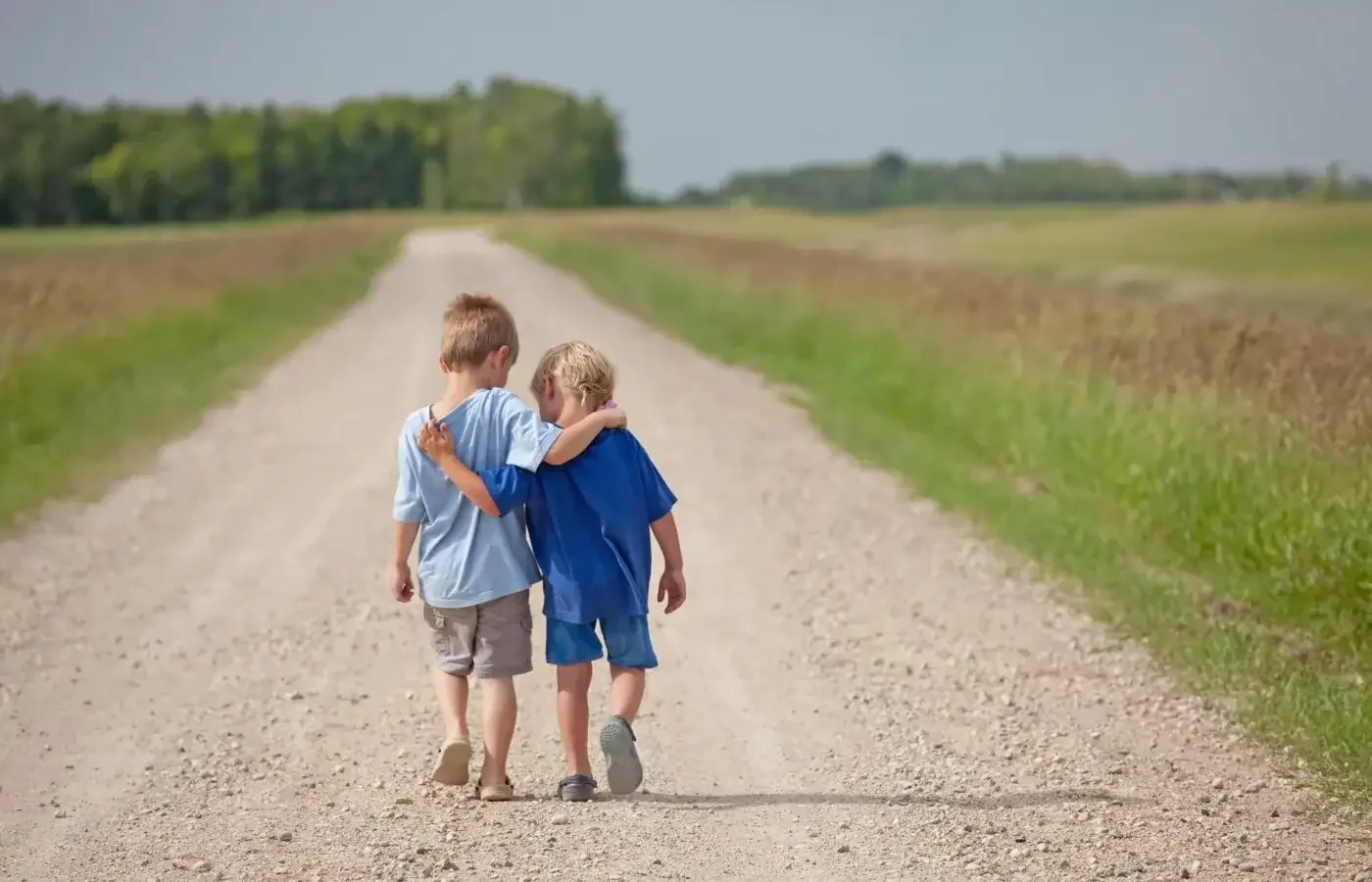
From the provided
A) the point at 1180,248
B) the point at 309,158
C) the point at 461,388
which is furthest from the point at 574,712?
the point at 309,158

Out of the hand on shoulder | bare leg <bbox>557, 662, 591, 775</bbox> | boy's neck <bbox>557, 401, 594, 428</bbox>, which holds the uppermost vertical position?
boy's neck <bbox>557, 401, 594, 428</bbox>

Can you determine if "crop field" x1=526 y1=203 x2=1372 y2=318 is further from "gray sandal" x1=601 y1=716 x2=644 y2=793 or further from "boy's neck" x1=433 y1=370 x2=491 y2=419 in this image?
"boy's neck" x1=433 y1=370 x2=491 y2=419

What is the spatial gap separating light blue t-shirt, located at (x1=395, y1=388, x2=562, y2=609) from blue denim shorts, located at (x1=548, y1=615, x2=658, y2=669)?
196mm

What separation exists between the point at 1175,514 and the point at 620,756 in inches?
217

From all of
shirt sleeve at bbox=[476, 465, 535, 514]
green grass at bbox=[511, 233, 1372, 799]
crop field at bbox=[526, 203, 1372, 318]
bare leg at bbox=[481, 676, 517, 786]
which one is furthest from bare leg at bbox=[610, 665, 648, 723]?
crop field at bbox=[526, 203, 1372, 318]

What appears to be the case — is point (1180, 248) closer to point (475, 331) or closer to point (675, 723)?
point (675, 723)

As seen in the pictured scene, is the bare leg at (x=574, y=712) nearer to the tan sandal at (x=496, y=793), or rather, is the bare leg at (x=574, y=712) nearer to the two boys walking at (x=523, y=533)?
the two boys walking at (x=523, y=533)

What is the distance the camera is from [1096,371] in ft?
45.1

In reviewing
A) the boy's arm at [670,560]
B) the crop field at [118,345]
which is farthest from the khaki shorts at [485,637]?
the crop field at [118,345]

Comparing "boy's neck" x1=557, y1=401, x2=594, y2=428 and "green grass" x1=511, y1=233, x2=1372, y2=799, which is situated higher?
"boy's neck" x1=557, y1=401, x2=594, y2=428

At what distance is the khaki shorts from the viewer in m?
5.51

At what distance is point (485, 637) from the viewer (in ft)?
18.1

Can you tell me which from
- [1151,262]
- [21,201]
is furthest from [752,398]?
[21,201]

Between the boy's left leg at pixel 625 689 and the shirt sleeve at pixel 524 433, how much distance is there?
0.62 meters
